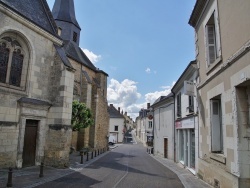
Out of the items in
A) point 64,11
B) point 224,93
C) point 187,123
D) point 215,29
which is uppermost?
point 64,11

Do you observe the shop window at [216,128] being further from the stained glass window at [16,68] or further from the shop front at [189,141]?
the stained glass window at [16,68]

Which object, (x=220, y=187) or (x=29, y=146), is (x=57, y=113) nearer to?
(x=29, y=146)

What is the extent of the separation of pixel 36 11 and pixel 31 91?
16.6 feet

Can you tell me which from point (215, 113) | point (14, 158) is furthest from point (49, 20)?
point (215, 113)

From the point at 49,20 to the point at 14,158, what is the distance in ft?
27.5

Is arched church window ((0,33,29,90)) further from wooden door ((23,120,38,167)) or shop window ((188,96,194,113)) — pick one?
shop window ((188,96,194,113))

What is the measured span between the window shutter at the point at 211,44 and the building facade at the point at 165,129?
9510mm

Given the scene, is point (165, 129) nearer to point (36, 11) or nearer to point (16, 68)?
point (16, 68)

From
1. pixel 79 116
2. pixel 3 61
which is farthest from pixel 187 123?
pixel 3 61

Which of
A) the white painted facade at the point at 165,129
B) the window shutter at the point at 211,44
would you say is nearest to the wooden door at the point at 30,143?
the window shutter at the point at 211,44

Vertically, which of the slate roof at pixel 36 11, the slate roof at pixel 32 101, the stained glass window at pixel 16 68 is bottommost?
the slate roof at pixel 32 101

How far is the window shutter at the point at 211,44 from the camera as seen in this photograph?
8.14 metres

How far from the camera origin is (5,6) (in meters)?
9.47

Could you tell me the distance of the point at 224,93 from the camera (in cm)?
638
